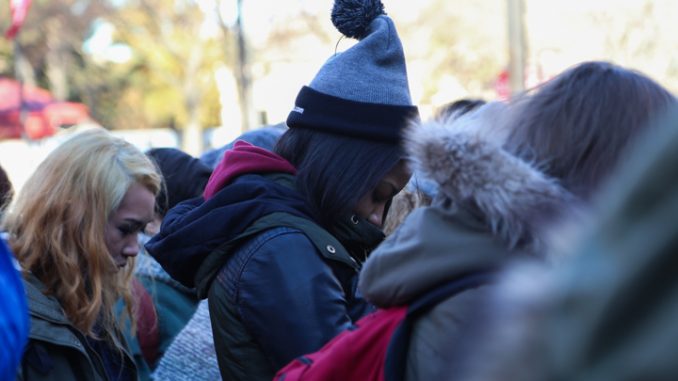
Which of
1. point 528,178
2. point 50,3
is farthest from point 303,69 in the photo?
point 528,178

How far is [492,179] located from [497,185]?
0.01m

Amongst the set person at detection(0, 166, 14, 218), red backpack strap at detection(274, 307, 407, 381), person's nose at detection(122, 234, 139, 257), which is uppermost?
red backpack strap at detection(274, 307, 407, 381)

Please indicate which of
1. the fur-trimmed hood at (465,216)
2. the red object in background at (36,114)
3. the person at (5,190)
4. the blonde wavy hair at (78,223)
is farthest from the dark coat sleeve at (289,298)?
the red object in background at (36,114)

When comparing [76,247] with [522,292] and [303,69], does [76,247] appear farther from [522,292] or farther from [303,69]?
[303,69]

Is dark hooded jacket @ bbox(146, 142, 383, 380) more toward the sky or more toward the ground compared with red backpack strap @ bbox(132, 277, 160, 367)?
more toward the sky

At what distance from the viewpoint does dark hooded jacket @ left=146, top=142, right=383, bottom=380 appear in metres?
2.27

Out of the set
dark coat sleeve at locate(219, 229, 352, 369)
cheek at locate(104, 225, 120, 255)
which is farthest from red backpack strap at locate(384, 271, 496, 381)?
cheek at locate(104, 225, 120, 255)

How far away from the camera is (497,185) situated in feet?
4.93

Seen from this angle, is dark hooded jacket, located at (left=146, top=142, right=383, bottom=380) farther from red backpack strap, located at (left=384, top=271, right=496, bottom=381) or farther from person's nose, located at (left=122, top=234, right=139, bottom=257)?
person's nose, located at (left=122, top=234, right=139, bottom=257)

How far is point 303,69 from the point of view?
137ft

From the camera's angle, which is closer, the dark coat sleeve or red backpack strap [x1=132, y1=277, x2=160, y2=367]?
the dark coat sleeve

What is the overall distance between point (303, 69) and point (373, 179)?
1558 inches

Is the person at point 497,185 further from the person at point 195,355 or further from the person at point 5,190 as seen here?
the person at point 5,190

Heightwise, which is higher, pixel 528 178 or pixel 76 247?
pixel 528 178
